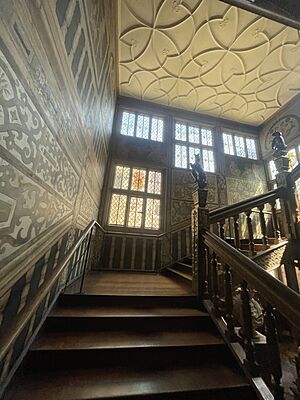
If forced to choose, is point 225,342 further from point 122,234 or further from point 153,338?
point 122,234

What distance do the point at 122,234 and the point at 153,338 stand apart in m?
3.29

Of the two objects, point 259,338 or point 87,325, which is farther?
point 87,325

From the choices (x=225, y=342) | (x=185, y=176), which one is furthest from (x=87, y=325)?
(x=185, y=176)

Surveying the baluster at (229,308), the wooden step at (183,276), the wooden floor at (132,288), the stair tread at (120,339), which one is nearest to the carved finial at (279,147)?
the baluster at (229,308)

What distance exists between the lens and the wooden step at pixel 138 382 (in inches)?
42.6

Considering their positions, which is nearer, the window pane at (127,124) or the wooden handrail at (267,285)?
the wooden handrail at (267,285)

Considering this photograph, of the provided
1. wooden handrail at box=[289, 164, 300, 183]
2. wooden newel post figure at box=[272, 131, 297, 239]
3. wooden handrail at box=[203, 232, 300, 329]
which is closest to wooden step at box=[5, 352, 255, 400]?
wooden handrail at box=[203, 232, 300, 329]

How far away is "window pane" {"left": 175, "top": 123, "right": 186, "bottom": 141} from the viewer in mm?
6309

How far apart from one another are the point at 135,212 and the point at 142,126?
296 cm

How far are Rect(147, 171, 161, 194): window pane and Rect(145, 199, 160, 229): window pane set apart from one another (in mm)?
313

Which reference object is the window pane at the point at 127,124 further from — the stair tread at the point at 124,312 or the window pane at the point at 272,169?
the stair tread at the point at 124,312

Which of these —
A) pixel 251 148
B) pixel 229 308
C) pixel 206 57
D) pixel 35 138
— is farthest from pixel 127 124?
pixel 229 308

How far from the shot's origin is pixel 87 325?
1.67 meters

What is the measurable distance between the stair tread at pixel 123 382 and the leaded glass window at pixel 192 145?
5.19m
